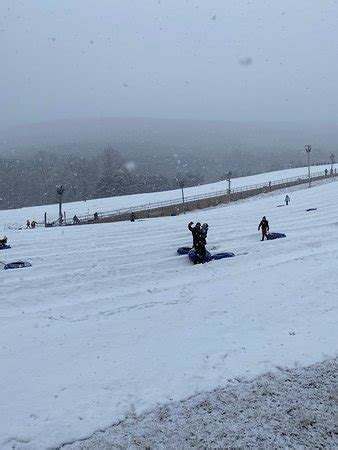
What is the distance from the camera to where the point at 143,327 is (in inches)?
481

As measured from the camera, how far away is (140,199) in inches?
2687

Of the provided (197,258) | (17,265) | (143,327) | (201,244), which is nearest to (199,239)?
(201,244)

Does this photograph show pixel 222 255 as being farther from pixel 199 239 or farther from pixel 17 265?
pixel 17 265

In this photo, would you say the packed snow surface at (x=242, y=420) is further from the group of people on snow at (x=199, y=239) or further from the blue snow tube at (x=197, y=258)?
the group of people on snow at (x=199, y=239)

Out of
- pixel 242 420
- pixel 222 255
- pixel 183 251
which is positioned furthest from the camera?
pixel 183 251

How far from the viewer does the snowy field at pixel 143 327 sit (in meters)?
8.82

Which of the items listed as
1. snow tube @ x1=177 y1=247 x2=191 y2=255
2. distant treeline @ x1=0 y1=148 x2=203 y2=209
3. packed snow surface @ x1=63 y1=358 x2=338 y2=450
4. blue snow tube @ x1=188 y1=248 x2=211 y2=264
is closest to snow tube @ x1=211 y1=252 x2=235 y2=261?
blue snow tube @ x1=188 y1=248 x2=211 y2=264

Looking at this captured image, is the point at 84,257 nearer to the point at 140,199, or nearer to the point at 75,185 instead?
the point at 140,199

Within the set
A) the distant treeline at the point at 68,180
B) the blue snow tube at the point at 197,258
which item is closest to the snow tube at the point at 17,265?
the blue snow tube at the point at 197,258

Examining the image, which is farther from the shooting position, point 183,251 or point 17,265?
point 183,251

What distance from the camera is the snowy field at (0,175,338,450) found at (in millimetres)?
8820

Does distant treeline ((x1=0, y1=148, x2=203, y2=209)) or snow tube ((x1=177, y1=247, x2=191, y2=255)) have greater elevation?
distant treeline ((x1=0, y1=148, x2=203, y2=209))

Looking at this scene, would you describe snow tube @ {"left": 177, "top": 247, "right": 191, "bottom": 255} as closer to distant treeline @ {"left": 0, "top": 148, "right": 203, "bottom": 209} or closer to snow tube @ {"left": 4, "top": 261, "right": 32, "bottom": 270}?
snow tube @ {"left": 4, "top": 261, "right": 32, "bottom": 270}

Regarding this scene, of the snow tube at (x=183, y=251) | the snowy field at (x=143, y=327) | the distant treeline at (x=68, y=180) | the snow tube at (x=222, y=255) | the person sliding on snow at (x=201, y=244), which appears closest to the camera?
the snowy field at (x=143, y=327)
